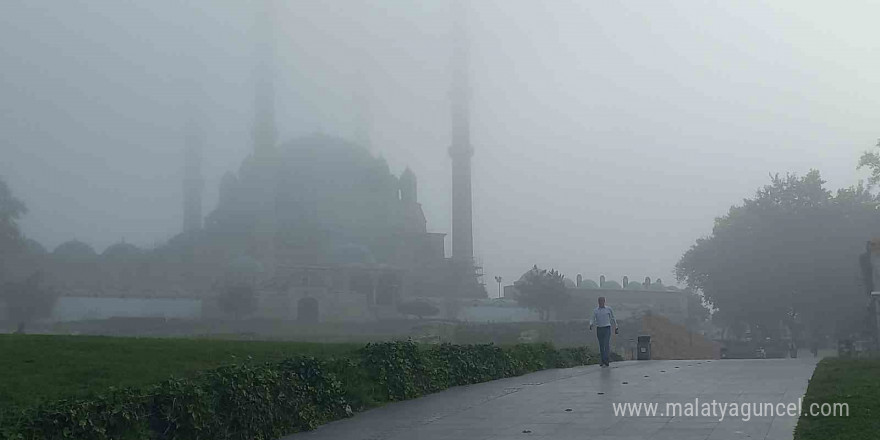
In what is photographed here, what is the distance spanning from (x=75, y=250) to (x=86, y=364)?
52393mm

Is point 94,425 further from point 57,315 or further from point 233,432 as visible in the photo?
point 57,315

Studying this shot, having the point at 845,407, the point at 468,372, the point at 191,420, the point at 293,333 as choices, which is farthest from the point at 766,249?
the point at 191,420

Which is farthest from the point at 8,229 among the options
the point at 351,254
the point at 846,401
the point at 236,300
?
the point at 846,401

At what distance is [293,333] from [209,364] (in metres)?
45.4

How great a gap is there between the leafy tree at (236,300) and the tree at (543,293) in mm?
23946

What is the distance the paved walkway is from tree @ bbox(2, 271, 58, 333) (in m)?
44.4

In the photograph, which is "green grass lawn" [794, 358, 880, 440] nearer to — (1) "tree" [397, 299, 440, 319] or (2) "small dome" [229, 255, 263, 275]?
(2) "small dome" [229, 255, 263, 275]

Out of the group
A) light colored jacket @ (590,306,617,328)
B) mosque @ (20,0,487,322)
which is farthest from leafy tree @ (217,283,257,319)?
light colored jacket @ (590,306,617,328)

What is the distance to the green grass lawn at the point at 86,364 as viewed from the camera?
7.69 meters

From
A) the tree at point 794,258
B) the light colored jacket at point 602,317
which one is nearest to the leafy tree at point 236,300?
the tree at point 794,258

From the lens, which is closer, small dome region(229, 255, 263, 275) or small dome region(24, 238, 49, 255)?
small dome region(24, 238, 49, 255)

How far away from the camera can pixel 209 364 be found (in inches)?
402

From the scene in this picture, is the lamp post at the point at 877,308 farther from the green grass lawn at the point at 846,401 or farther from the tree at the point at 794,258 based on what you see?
the tree at the point at 794,258

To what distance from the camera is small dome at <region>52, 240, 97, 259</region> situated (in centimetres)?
5633
